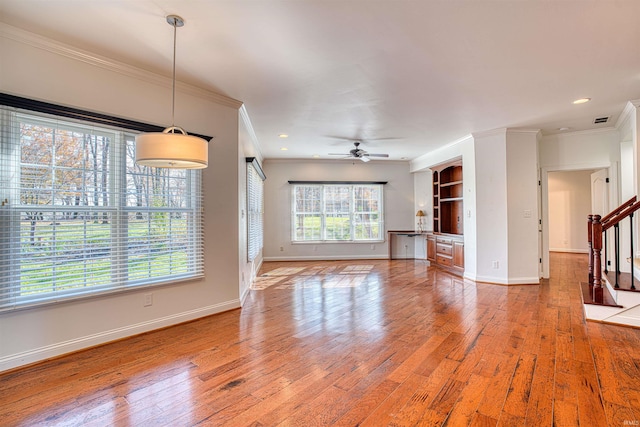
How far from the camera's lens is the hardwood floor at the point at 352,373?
1.89 meters

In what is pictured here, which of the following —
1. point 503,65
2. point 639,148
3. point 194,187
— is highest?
point 503,65

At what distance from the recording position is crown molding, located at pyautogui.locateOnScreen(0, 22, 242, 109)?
96.3 inches

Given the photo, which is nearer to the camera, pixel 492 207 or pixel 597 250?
pixel 597 250

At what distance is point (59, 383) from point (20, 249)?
1.10 metres

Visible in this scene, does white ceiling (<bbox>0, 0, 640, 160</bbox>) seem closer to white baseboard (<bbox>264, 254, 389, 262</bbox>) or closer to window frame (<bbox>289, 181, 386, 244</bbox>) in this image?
window frame (<bbox>289, 181, 386, 244</bbox>)

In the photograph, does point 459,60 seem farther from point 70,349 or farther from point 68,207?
point 70,349

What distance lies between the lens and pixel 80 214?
2.79 metres

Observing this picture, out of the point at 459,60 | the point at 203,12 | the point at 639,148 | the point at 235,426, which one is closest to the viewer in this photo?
the point at 235,426

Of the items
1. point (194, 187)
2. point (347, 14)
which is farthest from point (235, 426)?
point (347, 14)

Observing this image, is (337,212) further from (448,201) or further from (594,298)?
(594,298)

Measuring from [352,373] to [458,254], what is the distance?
183 inches

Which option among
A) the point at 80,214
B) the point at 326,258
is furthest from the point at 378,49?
the point at 326,258

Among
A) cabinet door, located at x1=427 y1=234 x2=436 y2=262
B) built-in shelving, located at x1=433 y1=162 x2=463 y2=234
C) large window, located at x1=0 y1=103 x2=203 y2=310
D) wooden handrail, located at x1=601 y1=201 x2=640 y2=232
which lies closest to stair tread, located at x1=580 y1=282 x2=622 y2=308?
wooden handrail, located at x1=601 y1=201 x2=640 y2=232

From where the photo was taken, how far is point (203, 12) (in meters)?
2.23
